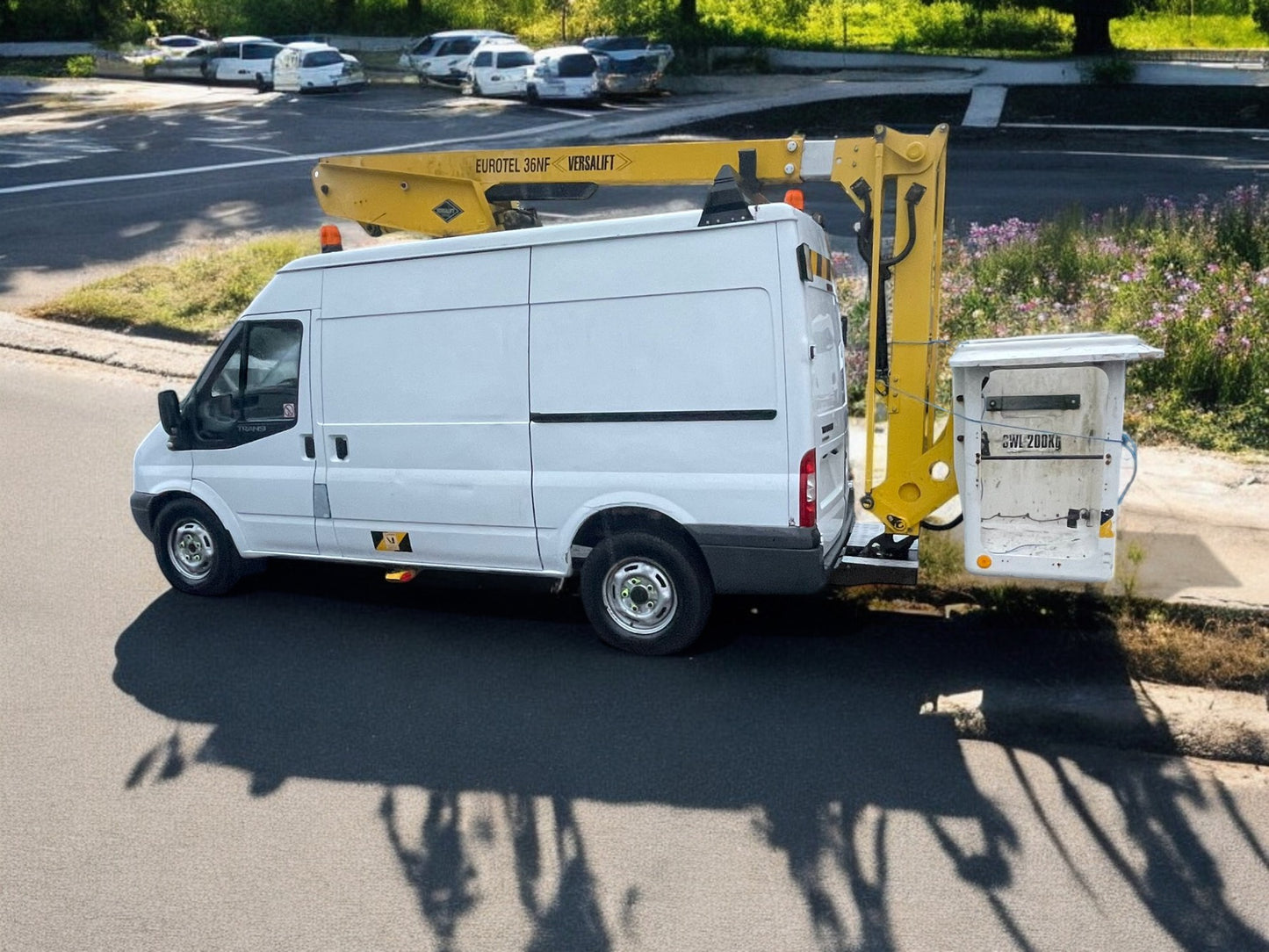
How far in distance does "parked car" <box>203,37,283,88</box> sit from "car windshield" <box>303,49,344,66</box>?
2.40 metres

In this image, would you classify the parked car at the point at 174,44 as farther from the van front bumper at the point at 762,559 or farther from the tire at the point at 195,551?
the van front bumper at the point at 762,559

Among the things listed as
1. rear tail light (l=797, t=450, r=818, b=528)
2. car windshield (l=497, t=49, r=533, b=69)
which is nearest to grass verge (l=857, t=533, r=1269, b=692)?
rear tail light (l=797, t=450, r=818, b=528)

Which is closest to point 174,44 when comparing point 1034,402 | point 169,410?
point 169,410

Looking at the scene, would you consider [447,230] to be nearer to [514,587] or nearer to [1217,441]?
[514,587]

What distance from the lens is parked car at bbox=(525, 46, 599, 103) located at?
116 ft

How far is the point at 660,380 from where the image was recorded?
23.0 ft

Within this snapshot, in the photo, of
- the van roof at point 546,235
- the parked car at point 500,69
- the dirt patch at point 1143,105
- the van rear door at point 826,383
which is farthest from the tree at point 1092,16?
the van roof at point 546,235

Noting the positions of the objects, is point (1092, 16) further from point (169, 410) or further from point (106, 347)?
point (169, 410)

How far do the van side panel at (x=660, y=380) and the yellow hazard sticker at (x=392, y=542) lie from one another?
97 cm

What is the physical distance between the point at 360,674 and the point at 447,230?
3.04 metres

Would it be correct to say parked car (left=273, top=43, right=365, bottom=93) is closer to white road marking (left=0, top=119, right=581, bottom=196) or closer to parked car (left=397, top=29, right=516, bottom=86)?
parked car (left=397, top=29, right=516, bottom=86)

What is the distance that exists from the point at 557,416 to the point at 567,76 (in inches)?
1176

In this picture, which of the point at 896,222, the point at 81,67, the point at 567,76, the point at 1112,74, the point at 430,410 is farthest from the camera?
the point at 81,67

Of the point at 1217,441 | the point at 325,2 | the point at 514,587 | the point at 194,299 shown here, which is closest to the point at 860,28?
the point at 325,2
